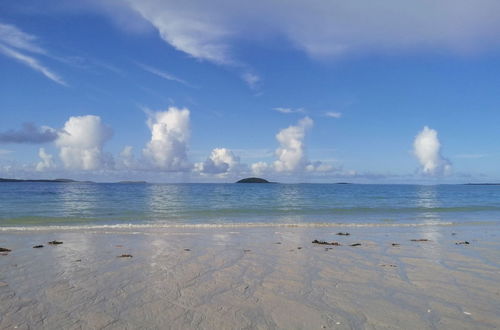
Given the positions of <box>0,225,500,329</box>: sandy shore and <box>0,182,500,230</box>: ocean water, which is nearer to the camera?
<box>0,225,500,329</box>: sandy shore

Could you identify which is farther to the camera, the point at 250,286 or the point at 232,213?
the point at 232,213

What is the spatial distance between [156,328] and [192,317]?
0.71m

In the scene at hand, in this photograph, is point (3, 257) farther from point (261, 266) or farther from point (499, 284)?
point (499, 284)

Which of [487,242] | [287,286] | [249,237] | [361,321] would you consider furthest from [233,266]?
[487,242]

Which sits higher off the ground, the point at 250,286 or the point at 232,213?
the point at 250,286

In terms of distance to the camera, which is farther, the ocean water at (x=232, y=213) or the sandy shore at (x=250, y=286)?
the ocean water at (x=232, y=213)

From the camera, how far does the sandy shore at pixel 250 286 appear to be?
651 centimetres

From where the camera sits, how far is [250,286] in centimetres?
866

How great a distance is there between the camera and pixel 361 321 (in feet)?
21.1

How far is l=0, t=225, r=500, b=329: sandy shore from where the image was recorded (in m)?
6.51

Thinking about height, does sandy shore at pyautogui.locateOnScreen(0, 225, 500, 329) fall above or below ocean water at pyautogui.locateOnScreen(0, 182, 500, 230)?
above

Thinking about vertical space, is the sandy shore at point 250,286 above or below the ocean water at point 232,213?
above

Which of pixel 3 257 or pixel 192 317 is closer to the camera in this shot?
pixel 192 317

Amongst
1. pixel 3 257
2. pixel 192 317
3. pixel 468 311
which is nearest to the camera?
pixel 192 317
